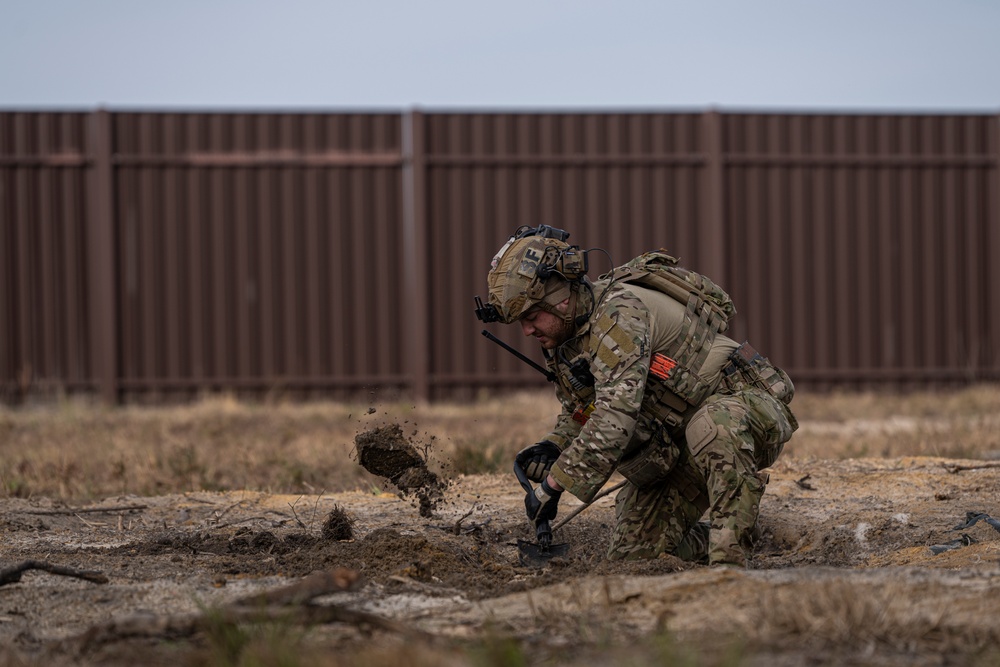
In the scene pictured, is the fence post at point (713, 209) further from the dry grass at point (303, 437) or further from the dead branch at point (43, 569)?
the dead branch at point (43, 569)

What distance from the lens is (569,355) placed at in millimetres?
4418

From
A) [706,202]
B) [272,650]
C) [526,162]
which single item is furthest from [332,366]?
[272,650]

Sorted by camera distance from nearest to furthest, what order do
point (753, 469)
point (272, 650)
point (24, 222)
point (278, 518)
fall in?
point (272, 650) → point (753, 469) → point (278, 518) → point (24, 222)

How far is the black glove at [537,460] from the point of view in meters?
4.43

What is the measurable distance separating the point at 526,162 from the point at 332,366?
108 inches

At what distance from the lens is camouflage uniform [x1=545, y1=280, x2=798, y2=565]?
13.2 ft

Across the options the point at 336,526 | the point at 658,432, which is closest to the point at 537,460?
the point at 658,432

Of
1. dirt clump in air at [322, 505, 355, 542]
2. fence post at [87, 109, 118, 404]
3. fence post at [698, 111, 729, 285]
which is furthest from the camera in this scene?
fence post at [698, 111, 729, 285]

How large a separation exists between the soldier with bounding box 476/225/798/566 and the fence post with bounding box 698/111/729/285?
7.00 metres

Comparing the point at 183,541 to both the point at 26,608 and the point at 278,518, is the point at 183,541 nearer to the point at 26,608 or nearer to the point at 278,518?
the point at 278,518

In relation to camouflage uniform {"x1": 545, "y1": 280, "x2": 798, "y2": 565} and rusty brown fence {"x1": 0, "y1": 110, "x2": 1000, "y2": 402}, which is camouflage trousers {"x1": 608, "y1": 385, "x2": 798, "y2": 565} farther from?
rusty brown fence {"x1": 0, "y1": 110, "x2": 1000, "y2": 402}

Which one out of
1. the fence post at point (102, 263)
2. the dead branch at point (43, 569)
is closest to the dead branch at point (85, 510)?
the dead branch at point (43, 569)

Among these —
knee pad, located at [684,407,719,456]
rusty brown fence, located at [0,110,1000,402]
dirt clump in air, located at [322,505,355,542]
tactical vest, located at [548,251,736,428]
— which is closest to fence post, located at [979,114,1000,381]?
rusty brown fence, located at [0,110,1000,402]

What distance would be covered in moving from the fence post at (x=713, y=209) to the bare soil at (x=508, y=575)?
5137 millimetres
